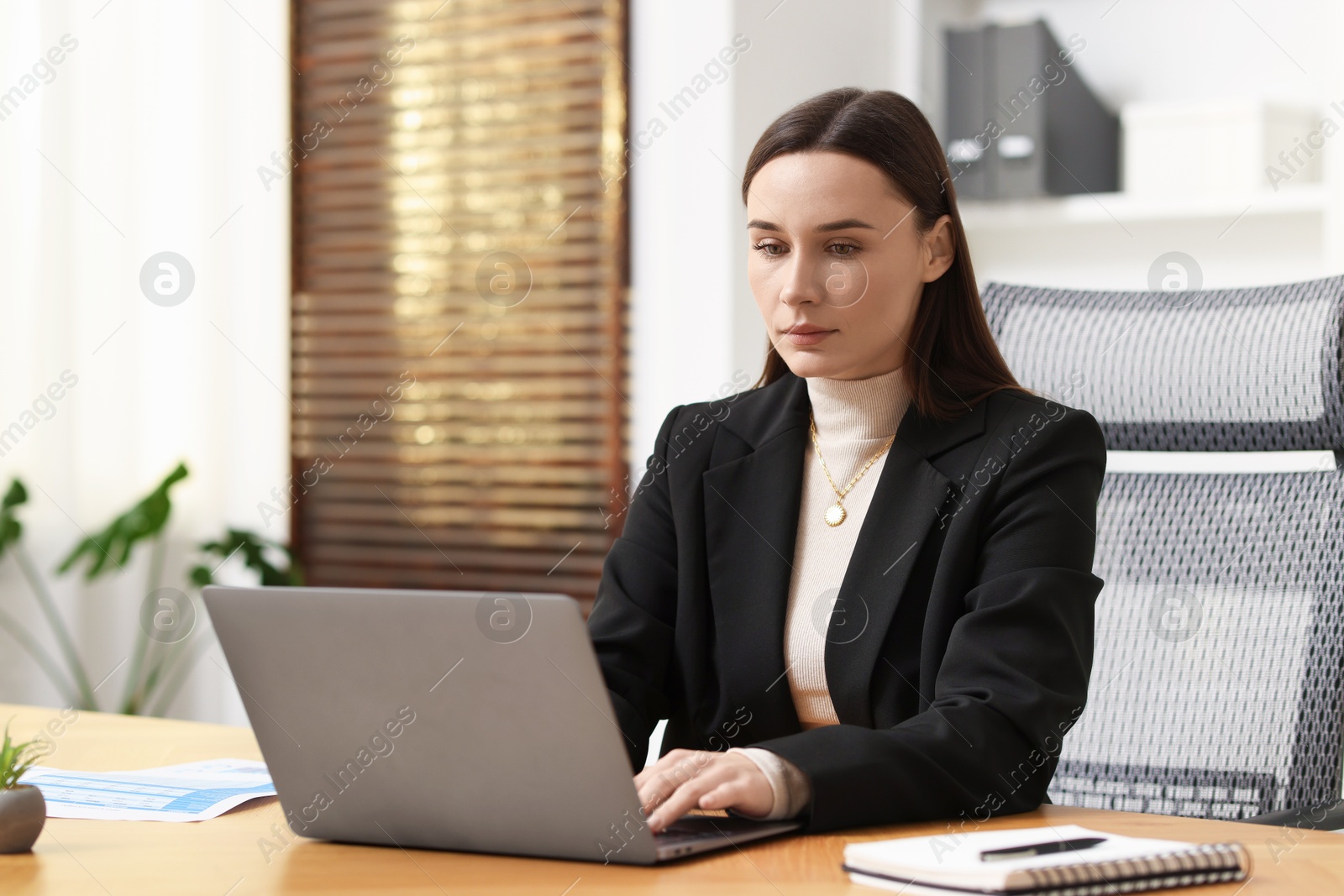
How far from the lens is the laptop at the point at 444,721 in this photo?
0.92 metres

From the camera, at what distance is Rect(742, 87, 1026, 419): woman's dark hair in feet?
4.69

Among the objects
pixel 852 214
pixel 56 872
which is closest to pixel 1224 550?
pixel 852 214

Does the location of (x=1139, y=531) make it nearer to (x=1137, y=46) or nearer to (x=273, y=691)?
(x=273, y=691)

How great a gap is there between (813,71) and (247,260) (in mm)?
1434

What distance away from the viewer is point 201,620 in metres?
3.13

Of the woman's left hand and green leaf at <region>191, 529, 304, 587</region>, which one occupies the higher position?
the woman's left hand

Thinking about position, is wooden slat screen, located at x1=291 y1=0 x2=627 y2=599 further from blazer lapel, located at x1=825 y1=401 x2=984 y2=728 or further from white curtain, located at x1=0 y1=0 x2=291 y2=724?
blazer lapel, located at x1=825 y1=401 x2=984 y2=728

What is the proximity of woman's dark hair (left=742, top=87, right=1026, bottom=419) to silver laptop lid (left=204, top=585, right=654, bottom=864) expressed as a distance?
687mm

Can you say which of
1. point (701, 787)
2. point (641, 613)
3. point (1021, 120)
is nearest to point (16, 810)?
point (701, 787)

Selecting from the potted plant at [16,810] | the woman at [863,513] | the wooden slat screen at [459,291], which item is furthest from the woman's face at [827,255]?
the wooden slat screen at [459,291]

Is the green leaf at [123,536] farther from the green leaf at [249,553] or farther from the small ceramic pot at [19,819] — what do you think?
the small ceramic pot at [19,819]

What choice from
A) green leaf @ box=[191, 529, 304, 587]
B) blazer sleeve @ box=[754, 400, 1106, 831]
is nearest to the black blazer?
blazer sleeve @ box=[754, 400, 1106, 831]

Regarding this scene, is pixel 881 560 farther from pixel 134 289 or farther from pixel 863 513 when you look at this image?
pixel 134 289

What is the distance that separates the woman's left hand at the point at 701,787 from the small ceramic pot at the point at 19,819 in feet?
1.50
